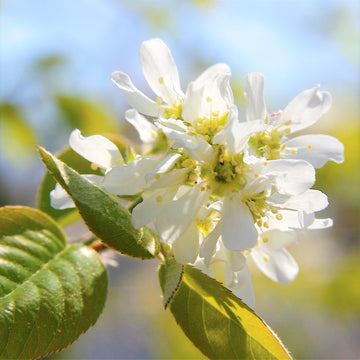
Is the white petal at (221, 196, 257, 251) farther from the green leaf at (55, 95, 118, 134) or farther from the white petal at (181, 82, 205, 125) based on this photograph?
the green leaf at (55, 95, 118, 134)

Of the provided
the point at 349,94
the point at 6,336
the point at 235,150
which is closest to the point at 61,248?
the point at 6,336

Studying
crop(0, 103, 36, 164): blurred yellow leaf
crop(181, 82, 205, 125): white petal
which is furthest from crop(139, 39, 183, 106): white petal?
crop(0, 103, 36, 164): blurred yellow leaf

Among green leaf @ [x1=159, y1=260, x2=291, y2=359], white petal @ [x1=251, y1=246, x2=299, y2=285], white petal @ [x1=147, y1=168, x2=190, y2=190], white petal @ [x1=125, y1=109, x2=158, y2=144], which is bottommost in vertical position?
white petal @ [x1=251, y1=246, x2=299, y2=285]

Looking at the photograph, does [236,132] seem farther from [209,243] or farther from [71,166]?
[71,166]


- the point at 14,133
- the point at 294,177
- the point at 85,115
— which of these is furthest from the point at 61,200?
the point at 14,133

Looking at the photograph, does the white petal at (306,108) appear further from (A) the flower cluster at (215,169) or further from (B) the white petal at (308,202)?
(B) the white petal at (308,202)
